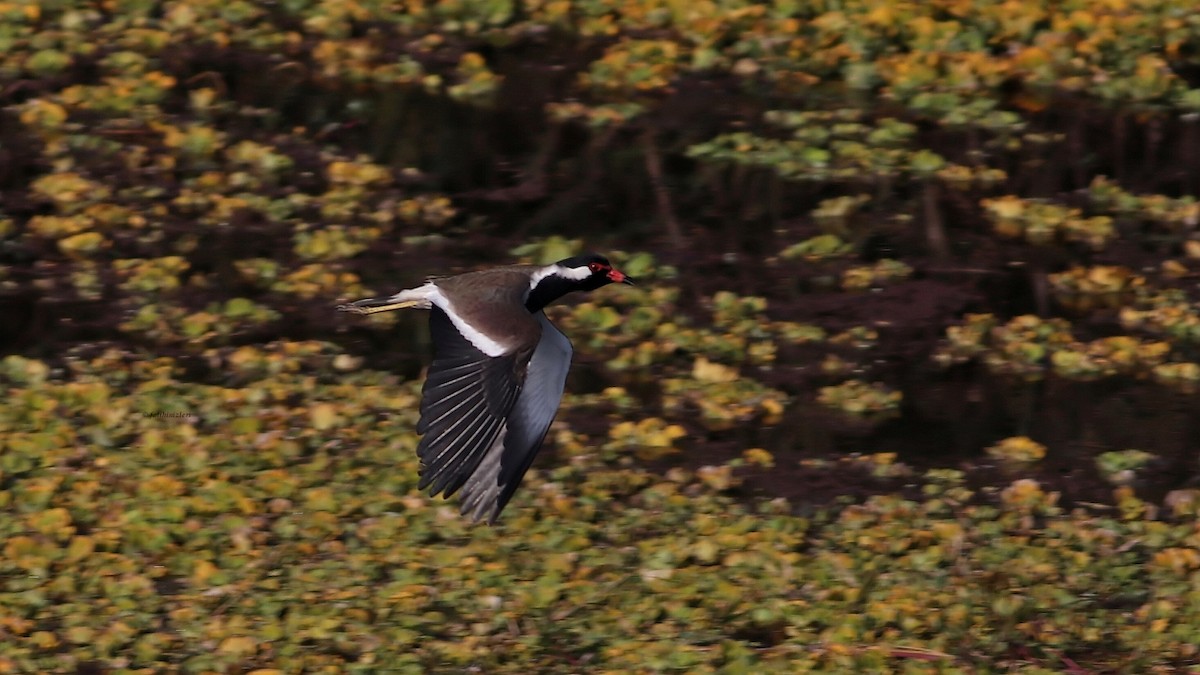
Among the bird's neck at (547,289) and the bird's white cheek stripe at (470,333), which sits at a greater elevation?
the bird's white cheek stripe at (470,333)

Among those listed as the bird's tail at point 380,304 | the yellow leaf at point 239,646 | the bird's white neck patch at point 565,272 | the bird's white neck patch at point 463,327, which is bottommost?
the yellow leaf at point 239,646

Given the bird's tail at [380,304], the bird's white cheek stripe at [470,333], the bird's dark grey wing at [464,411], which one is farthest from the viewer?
the bird's tail at [380,304]

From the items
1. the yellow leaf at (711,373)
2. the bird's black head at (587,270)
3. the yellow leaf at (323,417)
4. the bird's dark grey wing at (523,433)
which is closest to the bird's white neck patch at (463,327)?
the bird's dark grey wing at (523,433)

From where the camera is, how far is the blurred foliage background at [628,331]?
7.41 metres

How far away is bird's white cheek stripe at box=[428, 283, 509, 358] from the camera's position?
276 inches

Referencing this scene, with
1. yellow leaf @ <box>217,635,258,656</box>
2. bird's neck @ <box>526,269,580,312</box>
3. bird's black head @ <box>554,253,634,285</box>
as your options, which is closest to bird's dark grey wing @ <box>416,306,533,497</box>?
yellow leaf @ <box>217,635,258,656</box>

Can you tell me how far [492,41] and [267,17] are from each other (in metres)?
1.41

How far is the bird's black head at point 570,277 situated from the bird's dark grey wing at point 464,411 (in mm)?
1100

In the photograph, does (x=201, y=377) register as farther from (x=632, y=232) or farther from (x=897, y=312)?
(x=897, y=312)

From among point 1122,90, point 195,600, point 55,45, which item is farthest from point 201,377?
point 1122,90

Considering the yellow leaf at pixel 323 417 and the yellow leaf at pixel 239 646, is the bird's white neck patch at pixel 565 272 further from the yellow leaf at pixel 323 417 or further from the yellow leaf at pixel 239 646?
the yellow leaf at pixel 239 646

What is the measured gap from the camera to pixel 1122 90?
1207 centimetres

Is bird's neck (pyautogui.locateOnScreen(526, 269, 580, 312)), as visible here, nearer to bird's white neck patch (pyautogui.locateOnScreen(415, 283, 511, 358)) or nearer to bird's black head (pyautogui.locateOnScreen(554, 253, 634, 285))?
bird's black head (pyautogui.locateOnScreen(554, 253, 634, 285))

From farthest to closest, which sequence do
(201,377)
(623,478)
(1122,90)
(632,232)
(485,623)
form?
(1122,90), (632,232), (201,377), (623,478), (485,623)
